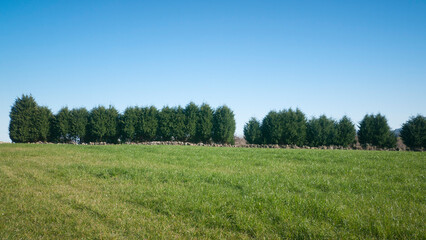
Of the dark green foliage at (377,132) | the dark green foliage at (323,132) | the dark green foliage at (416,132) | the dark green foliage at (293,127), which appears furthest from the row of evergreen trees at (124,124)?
the dark green foliage at (416,132)

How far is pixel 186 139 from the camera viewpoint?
30453 mm

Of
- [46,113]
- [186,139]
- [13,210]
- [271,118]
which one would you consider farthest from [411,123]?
[46,113]

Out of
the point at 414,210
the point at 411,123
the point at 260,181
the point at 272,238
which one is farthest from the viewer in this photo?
the point at 411,123

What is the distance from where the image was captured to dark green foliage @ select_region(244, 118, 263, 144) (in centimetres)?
3013

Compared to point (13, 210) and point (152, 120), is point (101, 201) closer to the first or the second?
point (13, 210)

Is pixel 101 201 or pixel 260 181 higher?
pixel 260 181

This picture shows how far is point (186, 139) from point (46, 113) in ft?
59.5

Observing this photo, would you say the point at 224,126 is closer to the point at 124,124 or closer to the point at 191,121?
the point at 191,121

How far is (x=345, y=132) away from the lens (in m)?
28.7

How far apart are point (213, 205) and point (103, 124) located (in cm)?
2787

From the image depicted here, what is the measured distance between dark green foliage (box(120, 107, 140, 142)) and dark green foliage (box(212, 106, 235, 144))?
1049 cm

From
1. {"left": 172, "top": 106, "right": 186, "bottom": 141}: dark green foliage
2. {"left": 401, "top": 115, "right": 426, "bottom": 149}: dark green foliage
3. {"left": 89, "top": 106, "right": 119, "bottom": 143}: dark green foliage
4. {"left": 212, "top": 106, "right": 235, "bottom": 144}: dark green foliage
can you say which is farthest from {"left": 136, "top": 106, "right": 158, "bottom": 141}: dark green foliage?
{"left": 401, "top": 115, "right": 426, "bottom": 149}: dark green foliage

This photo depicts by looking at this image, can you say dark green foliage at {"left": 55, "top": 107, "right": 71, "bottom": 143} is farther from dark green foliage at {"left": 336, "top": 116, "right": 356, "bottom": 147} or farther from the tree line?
dark green foliage at {"left": 336, "top": 116, "right": 356, "bottom": 147}

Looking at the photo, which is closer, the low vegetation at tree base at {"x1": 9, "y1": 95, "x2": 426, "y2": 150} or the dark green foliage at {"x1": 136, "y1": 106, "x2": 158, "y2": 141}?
the low vegetation at tree base at {"x1": 9, "y1": 95, "x2": 426, "y2": 150}
